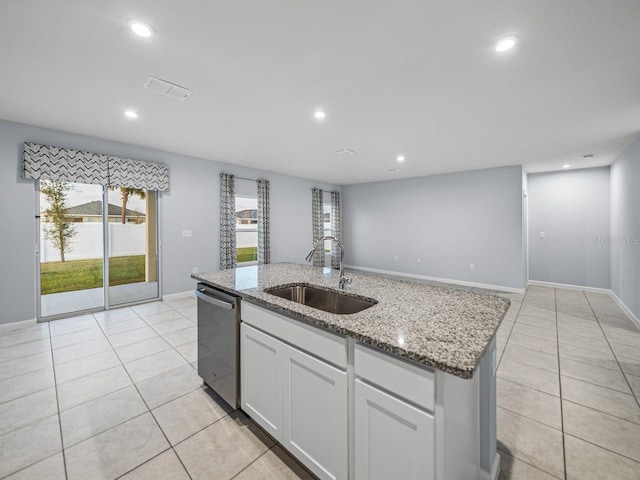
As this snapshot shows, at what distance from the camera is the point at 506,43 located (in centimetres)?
184

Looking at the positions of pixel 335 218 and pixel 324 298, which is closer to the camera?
pixel 324 298

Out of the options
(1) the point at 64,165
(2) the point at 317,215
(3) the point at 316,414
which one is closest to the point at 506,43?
(3) the point at 316,414

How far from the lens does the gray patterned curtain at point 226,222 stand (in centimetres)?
535

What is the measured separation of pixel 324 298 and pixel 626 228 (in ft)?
17.0

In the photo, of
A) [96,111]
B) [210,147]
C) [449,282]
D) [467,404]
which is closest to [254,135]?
[210,147]

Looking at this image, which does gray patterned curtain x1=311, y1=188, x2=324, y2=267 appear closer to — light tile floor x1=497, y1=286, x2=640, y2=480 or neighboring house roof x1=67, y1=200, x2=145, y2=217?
neighboring house roof x1=67, y1=200, x2=145, y2=217

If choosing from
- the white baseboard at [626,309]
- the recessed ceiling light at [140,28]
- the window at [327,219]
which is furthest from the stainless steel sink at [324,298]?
the window at [327,219]

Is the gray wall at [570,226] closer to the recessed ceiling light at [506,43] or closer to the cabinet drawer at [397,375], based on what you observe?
the recessed ceiling light at [506,43]

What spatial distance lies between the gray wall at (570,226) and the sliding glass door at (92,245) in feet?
25.5

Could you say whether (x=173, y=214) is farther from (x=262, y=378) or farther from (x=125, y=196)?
(x=262, y=378)

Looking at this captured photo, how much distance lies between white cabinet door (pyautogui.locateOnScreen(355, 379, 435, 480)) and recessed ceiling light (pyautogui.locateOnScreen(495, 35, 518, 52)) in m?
2.31

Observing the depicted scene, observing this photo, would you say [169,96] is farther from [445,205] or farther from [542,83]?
[445,205]

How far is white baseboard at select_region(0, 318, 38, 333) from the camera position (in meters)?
3.31

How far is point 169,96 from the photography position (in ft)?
8.80
